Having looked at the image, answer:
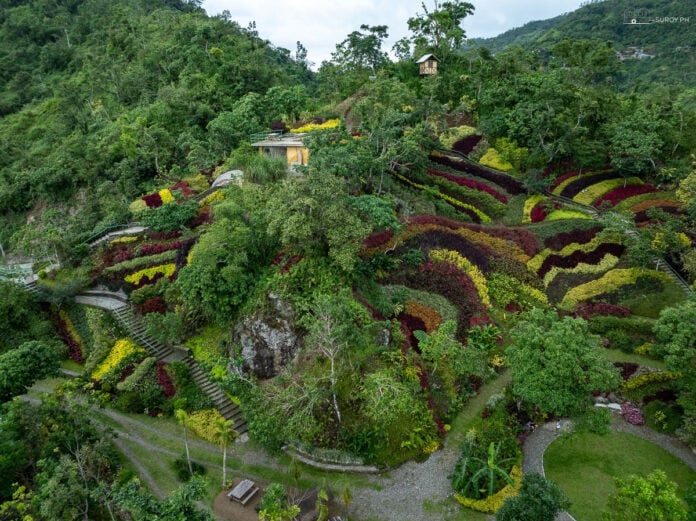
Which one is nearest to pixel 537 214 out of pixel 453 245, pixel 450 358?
pixel 453 245

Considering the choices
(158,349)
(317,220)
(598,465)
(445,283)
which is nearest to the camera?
(598,465)

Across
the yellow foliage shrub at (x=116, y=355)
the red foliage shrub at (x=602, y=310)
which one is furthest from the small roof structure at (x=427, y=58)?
the yellow foliage shrub at (x=116, y=355)

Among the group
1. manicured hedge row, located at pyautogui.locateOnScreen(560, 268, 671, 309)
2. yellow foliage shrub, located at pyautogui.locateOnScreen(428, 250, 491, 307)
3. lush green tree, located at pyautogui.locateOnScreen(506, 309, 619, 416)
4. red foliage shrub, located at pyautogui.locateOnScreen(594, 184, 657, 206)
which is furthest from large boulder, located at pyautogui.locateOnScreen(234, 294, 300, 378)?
red foliage shrub, located at pyautogui.locateOnScreen(594, 184, 657, 206)

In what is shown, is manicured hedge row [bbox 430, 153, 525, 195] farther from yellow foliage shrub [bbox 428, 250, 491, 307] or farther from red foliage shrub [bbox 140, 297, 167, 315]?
red foliage shrub [bbox 140, 297, 167, 315]

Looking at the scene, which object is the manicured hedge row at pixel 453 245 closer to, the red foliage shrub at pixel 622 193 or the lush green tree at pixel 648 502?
the red foliage shrub at pixel 622 193

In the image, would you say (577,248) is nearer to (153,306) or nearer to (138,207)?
(153,306)

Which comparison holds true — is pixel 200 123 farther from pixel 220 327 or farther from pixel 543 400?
pixel 543 400
